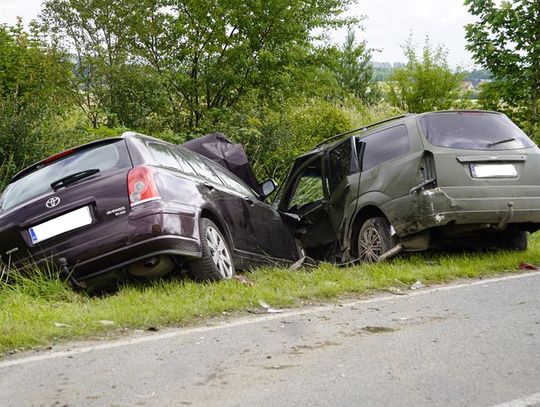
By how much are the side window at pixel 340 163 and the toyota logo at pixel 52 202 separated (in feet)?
12.0

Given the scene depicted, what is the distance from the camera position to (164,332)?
15.8 ft

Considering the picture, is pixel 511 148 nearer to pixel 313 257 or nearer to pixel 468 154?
pixel 468 154

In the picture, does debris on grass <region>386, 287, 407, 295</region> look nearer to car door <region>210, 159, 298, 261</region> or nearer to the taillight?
car door <region>210, 159, 298, 261</region>

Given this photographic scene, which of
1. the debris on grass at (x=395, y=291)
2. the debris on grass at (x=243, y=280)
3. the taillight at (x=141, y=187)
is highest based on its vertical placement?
the taillight at (x=141, y=187)

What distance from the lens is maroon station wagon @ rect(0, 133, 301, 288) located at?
5.78m

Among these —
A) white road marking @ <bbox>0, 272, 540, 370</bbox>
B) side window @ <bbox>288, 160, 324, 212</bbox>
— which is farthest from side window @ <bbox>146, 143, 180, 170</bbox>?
side window @ <bbox>288, 160, 324, 212</bbox>

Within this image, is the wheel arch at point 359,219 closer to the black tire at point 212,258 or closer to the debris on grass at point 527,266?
the debris on grass at point 527,266

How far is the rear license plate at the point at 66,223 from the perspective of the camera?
230 inches

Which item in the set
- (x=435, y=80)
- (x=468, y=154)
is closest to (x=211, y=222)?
(x=468, y=154)

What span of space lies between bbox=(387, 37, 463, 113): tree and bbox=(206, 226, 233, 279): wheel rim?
2574 cm

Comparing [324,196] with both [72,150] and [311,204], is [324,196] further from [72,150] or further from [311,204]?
[72,150]

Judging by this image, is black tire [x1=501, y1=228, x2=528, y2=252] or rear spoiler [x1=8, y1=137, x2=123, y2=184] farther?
black tire [x1=501, y1=228, x2=528, y2=252]

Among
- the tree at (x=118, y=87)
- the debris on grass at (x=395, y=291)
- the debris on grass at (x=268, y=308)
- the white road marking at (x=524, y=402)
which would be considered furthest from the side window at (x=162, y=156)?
the tree at (x=118, y=87)

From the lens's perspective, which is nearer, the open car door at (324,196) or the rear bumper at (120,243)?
the rear bumper at (120,243)
